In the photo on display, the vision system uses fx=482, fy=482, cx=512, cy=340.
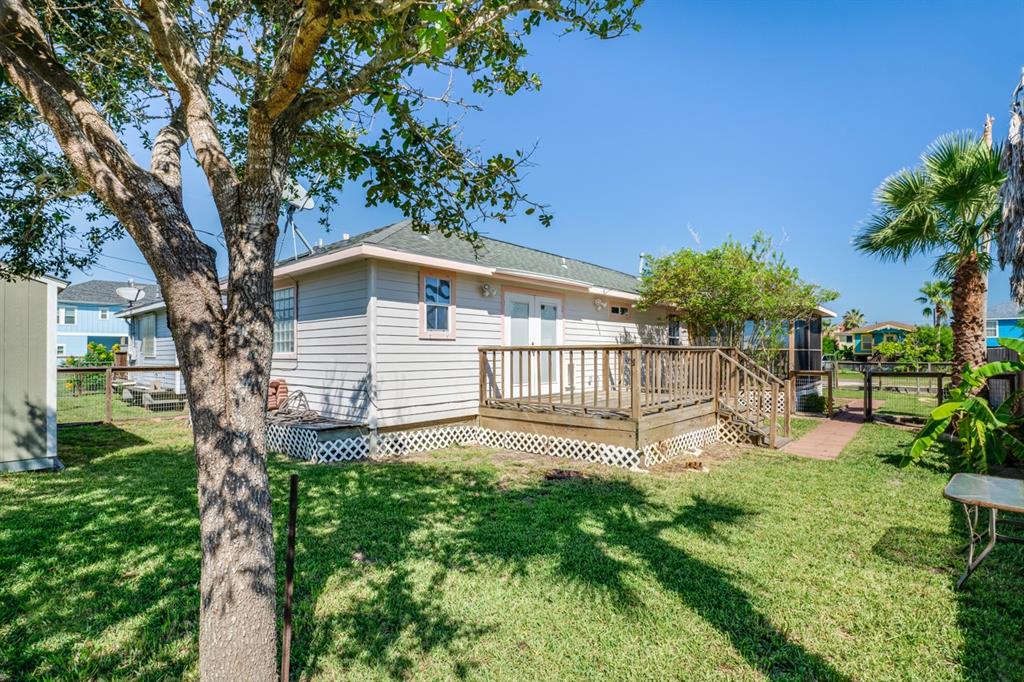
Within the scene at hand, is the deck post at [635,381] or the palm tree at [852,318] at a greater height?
the palm tree at [852,318]

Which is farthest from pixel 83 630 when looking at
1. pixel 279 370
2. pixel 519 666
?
pixel 279 370

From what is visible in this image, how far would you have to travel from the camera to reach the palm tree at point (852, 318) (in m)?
44.3

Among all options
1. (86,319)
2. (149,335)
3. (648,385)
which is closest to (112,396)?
(149,335)

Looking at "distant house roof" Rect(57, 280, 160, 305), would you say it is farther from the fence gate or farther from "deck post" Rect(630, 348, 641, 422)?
the fence gate

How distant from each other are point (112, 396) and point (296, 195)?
605 inches

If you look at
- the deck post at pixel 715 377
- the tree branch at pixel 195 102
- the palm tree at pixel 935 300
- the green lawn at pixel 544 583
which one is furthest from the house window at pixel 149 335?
the palm tree at pixel 935 300

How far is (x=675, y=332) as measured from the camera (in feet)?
50.5

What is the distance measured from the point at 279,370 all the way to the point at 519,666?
30.2ft

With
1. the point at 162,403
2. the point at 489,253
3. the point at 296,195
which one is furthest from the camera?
the point at 162,403

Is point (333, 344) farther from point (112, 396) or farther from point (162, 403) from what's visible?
point (112, 396)

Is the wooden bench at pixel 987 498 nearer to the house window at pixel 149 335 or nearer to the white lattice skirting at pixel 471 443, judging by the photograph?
the white lattice skirting at pixel 471 443

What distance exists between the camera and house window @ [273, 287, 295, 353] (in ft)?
33.0

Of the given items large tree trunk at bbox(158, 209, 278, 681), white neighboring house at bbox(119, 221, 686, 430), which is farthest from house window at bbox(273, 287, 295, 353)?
large tree trunk at bbox(158, 209, 278, 681)

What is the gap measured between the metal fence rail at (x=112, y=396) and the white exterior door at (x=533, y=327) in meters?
8.67
